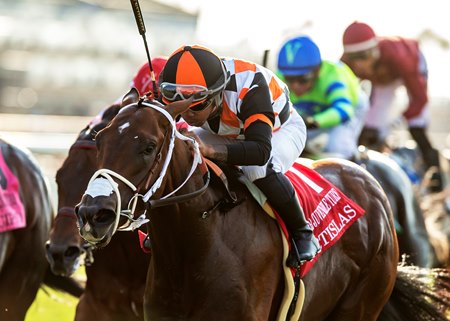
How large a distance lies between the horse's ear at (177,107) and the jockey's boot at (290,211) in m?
0.66

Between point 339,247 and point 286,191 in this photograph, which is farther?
point 339,247

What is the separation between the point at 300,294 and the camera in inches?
198

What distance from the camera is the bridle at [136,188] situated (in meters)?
4.02

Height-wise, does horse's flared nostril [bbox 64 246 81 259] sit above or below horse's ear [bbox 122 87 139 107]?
below

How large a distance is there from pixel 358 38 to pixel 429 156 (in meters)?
2.09

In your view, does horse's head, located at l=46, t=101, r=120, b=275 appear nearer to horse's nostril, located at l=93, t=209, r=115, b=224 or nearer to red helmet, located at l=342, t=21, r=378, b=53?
horse's nostril, located at l=93, t=209, r=115, b=224

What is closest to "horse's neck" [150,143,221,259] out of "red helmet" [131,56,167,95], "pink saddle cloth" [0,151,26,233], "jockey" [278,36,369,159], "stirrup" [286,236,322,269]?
"stirrup" [286,236,322,269]

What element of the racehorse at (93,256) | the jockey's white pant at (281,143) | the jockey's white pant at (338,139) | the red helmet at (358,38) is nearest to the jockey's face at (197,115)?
the jockey's white pant at (281,143)

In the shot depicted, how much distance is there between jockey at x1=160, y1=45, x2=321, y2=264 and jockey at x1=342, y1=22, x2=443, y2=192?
5.15 m

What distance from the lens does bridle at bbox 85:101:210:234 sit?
4016mm

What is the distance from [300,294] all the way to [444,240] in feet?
15.2

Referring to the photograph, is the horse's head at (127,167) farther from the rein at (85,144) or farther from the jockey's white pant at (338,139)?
the jockey's white pant at (338,139)

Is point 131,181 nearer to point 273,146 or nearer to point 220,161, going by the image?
point 220,161

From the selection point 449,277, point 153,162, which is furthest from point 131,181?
point 449,277
